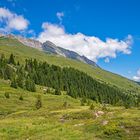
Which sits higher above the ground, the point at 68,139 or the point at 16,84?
the point at 16,84

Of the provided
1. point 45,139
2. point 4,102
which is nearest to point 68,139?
point 45,139

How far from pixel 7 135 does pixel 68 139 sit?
10.5m

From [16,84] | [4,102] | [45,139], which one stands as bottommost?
[45,139]

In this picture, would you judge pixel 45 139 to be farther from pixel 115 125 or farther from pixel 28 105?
pixel 28 105

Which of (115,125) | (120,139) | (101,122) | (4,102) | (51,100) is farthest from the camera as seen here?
(51,100)

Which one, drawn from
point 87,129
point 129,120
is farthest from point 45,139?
point 129,120

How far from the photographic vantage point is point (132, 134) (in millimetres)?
36250

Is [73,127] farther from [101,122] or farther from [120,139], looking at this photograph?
[120,139]

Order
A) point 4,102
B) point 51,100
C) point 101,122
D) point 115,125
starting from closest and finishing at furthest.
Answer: point 115,125 → point 101,122 → point 4,102 → point 51,100

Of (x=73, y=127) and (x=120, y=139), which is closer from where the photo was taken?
(x=120, y=139)

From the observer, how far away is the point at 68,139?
118 feet

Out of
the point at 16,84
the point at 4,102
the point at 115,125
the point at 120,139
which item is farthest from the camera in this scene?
the point at 16,84

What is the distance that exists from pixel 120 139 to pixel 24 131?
14.3 meters

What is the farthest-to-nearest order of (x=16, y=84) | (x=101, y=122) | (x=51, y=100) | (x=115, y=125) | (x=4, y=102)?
(x=16, y=84) → (x=51, y=100) → (x=4, y=102) → (x=101, y=122) → (x=115, y=125)
